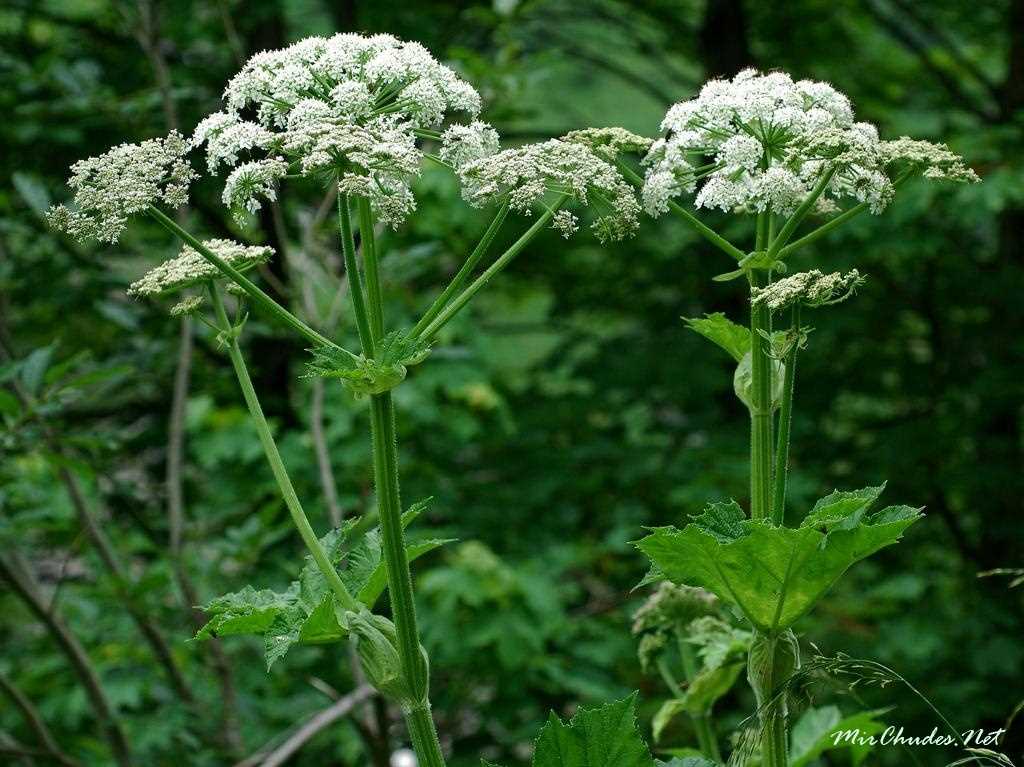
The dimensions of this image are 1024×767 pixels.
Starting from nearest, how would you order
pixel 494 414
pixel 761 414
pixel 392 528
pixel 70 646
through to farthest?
pixel 392 528
pixel 761 414
pixel 70 646
pixel 494 414

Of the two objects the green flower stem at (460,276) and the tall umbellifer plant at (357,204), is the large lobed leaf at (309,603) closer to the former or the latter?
the tall umbellifer plant at (357,204)

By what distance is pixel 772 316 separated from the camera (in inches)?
71.9

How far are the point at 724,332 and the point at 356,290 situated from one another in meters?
0.63

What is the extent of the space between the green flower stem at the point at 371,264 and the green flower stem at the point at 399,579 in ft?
0.37

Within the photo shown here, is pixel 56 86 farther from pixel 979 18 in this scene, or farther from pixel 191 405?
pixel 979 18

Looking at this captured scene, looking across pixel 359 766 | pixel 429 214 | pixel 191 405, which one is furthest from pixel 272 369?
pixel 359 766

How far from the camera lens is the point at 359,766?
20.0 ft

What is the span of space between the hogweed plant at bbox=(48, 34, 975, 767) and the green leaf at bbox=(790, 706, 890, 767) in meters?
0.41

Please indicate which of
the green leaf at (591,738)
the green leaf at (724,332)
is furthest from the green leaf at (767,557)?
the green leaf at (724,332)

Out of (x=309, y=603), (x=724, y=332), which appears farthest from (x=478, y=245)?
(x=309, y=603)

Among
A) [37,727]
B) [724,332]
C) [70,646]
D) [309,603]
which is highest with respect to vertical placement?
[724,332]

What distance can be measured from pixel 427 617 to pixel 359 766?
1.05 m

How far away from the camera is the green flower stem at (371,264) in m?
1.69

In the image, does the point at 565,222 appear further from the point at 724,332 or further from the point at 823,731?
the point at 823,731
